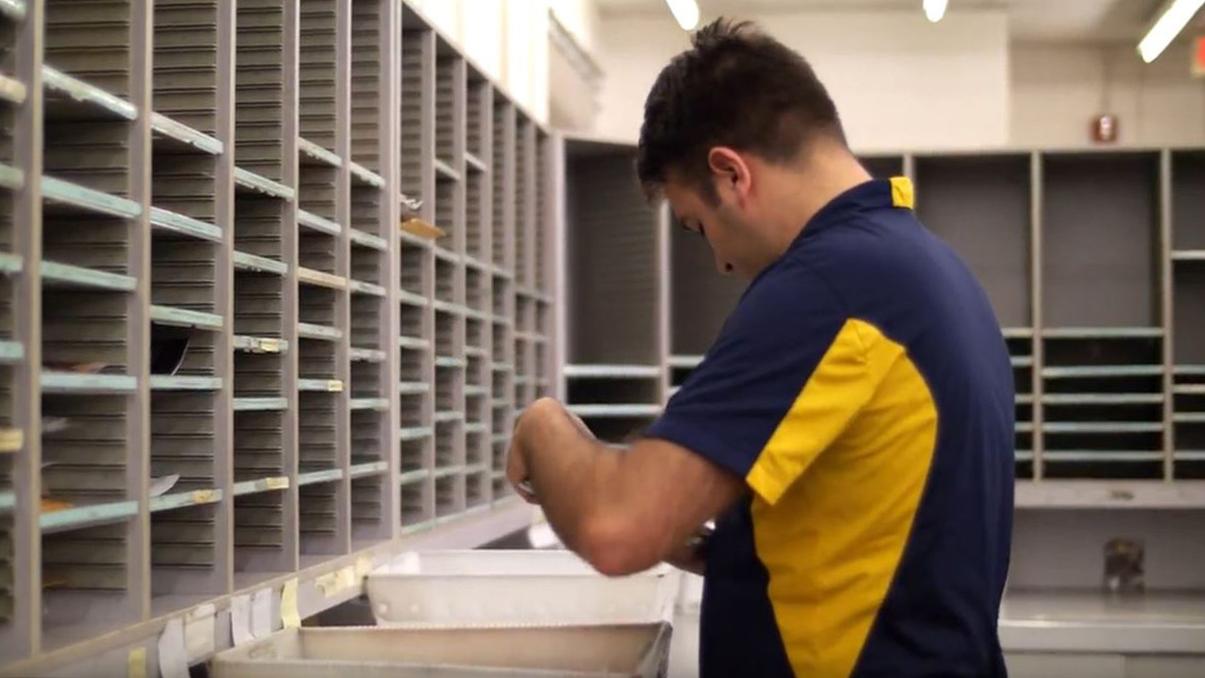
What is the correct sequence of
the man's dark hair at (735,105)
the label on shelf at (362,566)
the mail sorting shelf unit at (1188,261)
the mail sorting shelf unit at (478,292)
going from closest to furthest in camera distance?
the man's dark hair at (735,105) < the label on shelf at (362,566) < the mail sorting shelf unit at (478,292) < the mail sorting shelf unit at (1188,261)

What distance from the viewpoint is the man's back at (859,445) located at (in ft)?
3.95

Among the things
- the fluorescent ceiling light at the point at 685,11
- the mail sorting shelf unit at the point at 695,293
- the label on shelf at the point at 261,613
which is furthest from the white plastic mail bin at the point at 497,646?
the fluorescent ceiling light at the point at 685,11

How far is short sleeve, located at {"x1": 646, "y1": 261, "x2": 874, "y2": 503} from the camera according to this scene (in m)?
1.19

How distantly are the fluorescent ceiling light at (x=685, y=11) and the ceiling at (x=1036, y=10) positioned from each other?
35 cm

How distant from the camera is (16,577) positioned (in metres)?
1.17

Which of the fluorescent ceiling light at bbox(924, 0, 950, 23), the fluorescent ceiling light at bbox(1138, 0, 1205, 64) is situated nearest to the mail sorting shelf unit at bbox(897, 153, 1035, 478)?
the fluorescent ceiling light at bbox(924, 0, 950, 23)

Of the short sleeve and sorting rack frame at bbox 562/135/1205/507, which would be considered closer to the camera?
the short sleeve

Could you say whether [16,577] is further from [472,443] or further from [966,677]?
[472,443]

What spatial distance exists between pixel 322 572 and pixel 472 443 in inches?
37.7

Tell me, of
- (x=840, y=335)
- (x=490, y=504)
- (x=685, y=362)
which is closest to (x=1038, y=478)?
(x=685, y=362)

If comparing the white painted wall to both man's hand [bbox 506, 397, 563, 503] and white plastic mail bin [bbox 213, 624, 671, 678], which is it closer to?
white plastic mail bin [bbox 213, 624, 671, 678]

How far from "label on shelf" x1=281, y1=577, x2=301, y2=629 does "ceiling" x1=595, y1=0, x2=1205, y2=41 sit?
3864mm

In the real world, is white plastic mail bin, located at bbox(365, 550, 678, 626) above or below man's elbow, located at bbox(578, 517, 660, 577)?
below

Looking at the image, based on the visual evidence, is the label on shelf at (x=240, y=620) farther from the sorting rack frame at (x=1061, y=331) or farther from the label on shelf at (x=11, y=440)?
the sorting rack frame at (x=1061, y=331)
